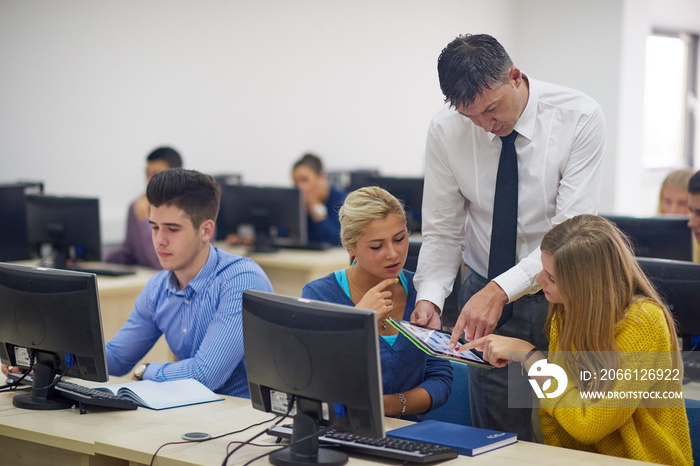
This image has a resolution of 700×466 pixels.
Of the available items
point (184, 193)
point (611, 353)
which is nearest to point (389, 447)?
point (611, 353)

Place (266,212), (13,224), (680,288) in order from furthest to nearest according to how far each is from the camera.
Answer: (266,212), (13,224), (680,288)

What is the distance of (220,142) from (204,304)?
14.0 feet

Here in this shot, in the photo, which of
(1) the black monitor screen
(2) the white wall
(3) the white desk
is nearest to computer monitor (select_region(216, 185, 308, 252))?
(3) the white desk

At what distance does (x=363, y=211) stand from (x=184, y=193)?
0.64 m

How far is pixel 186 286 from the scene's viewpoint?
271cm

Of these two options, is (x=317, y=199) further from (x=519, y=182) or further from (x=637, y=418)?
(x=637, y=418)

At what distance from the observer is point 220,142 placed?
682 centimetres

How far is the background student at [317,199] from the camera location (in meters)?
6.03

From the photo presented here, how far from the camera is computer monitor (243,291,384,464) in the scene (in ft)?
5.73

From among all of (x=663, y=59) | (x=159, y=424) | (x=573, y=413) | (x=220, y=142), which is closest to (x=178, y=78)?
(x=220, y=142)

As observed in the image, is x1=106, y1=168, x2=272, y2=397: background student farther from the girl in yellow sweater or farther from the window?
the window

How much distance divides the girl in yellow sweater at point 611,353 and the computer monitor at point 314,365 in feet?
1.47

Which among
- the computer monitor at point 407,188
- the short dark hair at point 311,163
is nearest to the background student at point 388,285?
the computer monitor at point 407,188

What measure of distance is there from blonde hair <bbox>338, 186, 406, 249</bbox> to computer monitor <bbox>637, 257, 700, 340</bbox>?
2.56 ft
